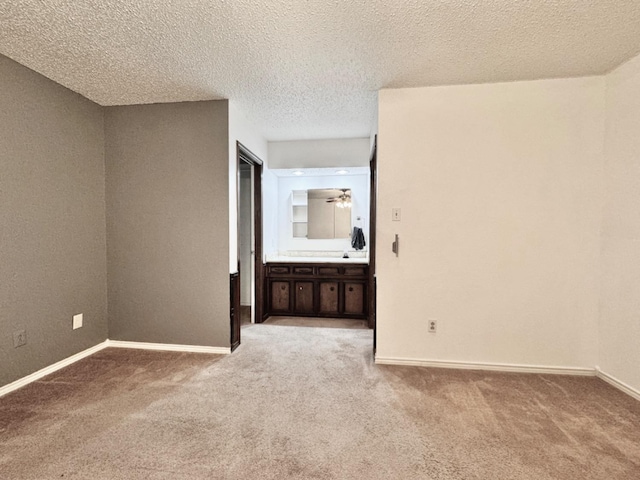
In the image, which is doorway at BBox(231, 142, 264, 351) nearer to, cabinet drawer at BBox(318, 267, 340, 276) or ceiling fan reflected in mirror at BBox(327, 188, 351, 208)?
cabinet drawer at BBox(318, 267, 340, 276)

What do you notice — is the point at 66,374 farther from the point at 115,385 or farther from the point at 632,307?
the point at 632,307

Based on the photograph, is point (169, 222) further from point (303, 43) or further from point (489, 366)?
point (489, 366)

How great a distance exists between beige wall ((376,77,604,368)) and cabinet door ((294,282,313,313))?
154cm

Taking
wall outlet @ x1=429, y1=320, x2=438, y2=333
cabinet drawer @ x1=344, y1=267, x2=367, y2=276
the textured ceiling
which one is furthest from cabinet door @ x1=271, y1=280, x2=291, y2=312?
the textured ceiling

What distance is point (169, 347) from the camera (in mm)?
3006

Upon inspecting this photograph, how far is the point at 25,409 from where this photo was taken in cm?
198

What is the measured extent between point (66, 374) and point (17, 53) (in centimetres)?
249

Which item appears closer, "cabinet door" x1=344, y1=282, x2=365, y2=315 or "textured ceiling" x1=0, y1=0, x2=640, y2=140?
"textured ceiling" x1=0, y1=0, x2=640, y2=140

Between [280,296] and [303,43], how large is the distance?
3074mm

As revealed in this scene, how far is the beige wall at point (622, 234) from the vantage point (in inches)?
85.4

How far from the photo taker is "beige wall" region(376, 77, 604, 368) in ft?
8.12

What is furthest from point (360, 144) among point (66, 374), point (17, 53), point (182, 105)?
point (66, 374)

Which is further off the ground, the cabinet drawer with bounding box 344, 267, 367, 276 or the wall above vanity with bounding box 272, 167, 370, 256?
the wall above vanity with bounding box 272, 167, 370, 256

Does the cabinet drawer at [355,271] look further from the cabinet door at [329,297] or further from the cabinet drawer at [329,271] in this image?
the cabinet door at [329,297]
